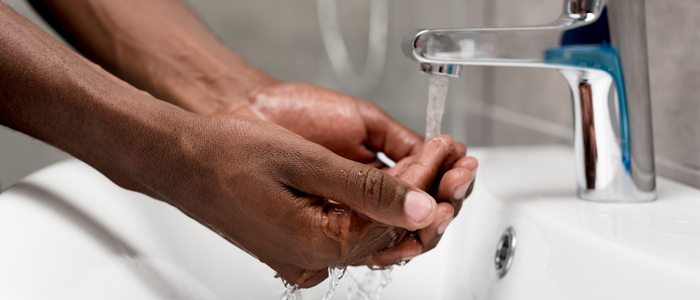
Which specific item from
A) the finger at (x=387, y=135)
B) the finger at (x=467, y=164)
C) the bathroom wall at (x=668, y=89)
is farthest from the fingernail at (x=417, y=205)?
the bathroom wall at (x=668, y=89)

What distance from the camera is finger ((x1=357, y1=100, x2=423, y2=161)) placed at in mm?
523

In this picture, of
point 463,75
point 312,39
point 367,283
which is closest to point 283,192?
point 367,283

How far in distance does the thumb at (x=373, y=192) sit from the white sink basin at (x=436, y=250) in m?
0.14

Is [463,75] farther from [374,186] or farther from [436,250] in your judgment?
[374,186]

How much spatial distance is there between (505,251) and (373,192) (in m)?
0.21

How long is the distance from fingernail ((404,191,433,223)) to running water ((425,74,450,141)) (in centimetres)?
15

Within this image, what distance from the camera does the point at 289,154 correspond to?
0.32 meters

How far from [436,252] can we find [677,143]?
26cm

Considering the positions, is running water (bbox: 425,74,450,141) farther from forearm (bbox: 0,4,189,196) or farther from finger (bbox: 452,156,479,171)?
forearm (bbox: 0,4,189,196)

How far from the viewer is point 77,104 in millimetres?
353

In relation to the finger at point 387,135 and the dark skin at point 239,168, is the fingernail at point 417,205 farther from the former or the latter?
the finger at point 387,135

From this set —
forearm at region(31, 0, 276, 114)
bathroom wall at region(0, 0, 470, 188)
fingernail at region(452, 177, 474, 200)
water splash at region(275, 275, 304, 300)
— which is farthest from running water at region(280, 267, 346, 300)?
bathroom wall at region(0, 0, 470, 188)

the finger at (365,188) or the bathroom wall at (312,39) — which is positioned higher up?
the bathroom wall at (312,39)

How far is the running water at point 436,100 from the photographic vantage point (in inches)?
16.8
